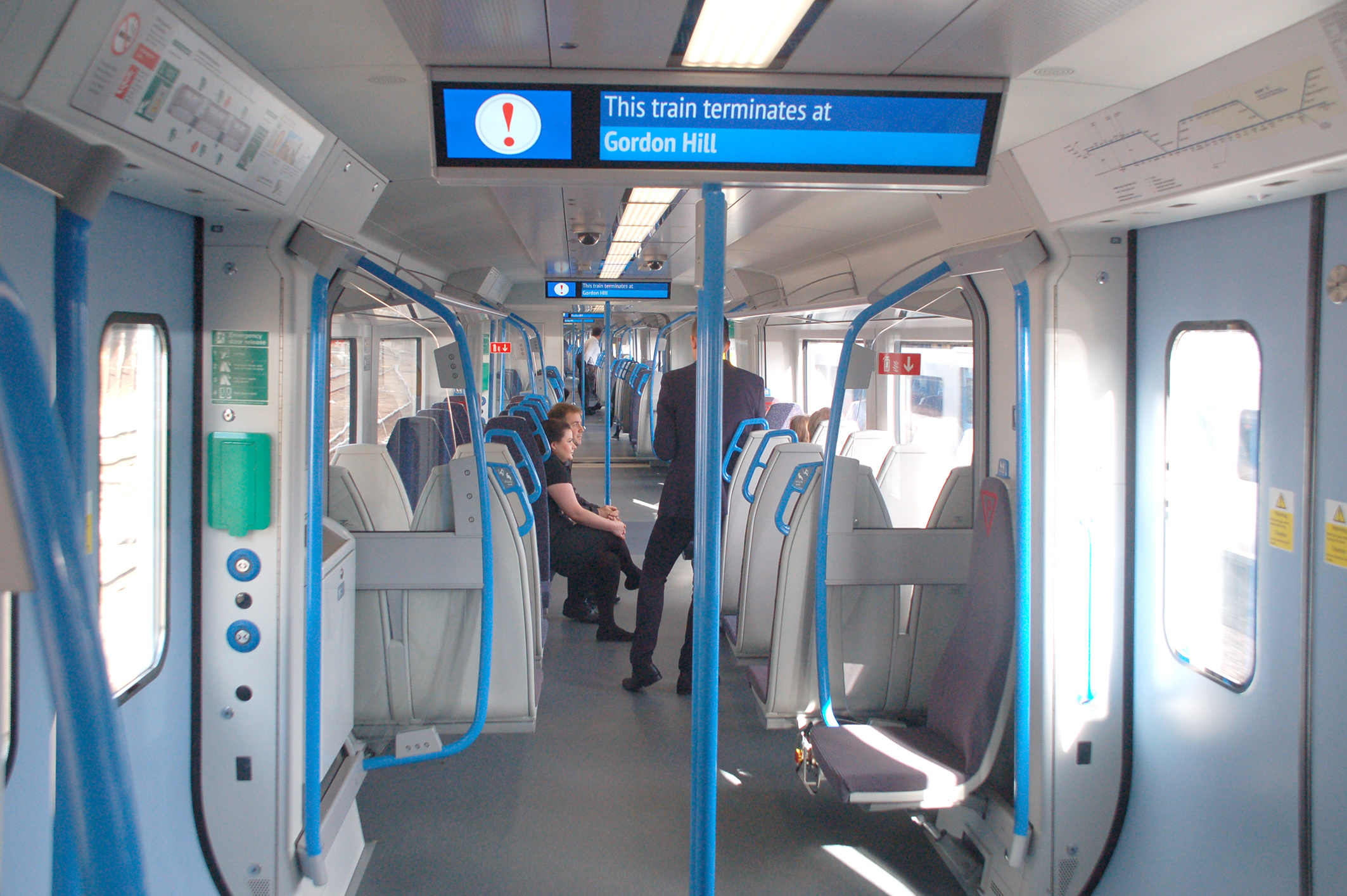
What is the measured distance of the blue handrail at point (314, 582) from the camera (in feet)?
9.20

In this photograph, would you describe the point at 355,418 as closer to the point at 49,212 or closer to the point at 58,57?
the point at 49,212

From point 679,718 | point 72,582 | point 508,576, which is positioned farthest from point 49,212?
point 679,718

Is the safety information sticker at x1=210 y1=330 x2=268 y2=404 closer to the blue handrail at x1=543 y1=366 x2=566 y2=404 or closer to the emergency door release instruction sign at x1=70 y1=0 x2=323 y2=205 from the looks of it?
the emergency door release instruction sign at x1=70 y1=0 x2=323 y2=205

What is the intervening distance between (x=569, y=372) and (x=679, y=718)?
2422 cm

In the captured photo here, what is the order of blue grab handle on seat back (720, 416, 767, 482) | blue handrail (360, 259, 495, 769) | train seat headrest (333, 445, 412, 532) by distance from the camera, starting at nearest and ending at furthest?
blue handrail (360, 259, 495, 769) → train seat headrest (333, 445, 412, 532) → blue grab handle on seat back (720, 416, 767, 482)

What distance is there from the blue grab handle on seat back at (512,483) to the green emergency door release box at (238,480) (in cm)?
137

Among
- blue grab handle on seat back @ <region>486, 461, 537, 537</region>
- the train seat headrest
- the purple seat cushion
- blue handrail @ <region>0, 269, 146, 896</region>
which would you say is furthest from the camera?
blue grab handle on seat back @ <region>486, 461, 537, 537</region>

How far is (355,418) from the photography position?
5672mm

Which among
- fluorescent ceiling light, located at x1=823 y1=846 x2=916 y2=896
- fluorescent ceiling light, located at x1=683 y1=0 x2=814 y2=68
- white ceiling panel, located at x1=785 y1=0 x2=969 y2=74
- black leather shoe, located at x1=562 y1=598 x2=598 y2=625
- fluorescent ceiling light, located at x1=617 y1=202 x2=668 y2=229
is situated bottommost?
fluorescent ceiling light, located at x1=823 y1=846 x2=916 y2=896

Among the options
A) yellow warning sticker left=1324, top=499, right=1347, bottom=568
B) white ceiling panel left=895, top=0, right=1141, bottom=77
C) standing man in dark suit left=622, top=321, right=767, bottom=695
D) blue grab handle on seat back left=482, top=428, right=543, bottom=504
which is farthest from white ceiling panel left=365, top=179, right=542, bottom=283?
yellow warning sticker left=1324, top=499, right=1347, bottom=568

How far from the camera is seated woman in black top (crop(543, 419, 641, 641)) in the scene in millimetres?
5738

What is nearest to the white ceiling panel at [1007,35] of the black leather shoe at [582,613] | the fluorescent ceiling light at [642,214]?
the fluorescent ceiling light at [642,214]

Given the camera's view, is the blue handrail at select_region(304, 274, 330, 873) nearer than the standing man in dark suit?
Yes

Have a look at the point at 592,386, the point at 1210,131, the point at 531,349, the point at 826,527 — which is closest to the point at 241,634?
the point at 826,527
